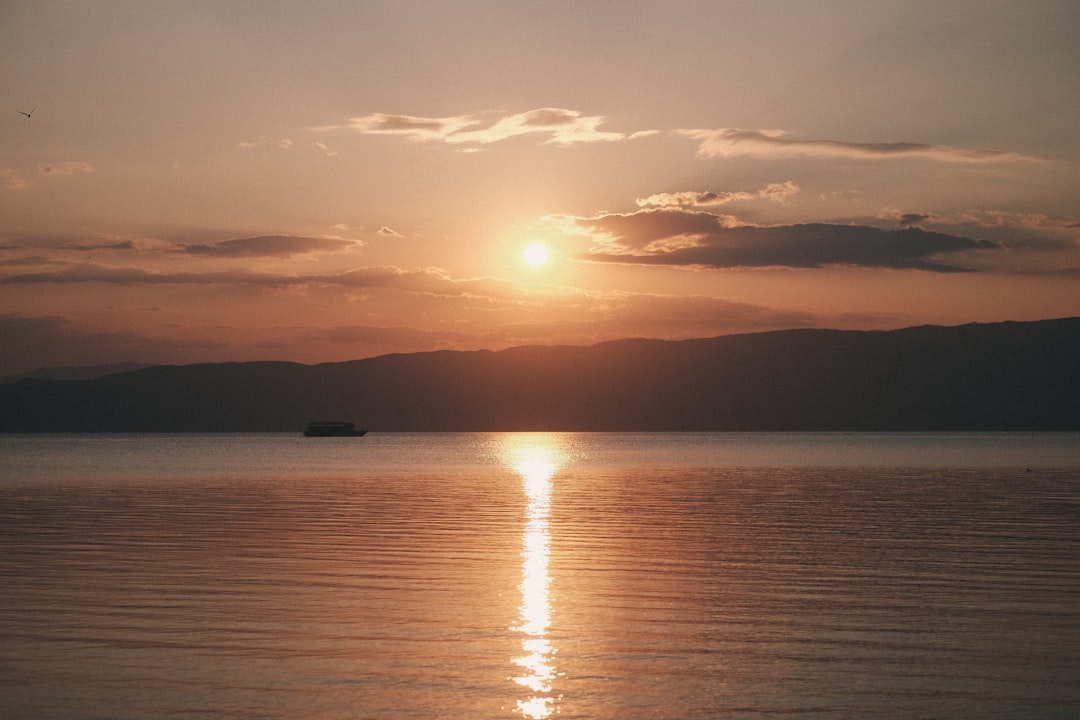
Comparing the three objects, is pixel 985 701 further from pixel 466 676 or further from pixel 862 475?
pixel 862 475

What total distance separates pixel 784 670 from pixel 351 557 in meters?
18.8

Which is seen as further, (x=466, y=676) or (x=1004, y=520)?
(x=1004, y=520)

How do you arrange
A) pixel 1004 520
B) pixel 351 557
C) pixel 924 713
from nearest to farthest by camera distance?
pixel 924 713
pixel 351 557
pixel 1004 520

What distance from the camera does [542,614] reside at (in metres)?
24.0

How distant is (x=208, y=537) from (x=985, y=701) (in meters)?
30.4

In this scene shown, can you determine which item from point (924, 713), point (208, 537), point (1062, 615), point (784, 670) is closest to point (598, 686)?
point (784, 670)

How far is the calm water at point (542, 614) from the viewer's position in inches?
664

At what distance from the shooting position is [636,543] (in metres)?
38.2

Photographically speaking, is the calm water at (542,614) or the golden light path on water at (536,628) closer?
the golden light path on water at (536,628)

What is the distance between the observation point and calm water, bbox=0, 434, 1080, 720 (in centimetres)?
1688

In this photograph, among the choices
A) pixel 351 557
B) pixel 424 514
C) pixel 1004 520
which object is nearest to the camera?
pixel 351 557

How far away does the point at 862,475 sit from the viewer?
92.6 metres

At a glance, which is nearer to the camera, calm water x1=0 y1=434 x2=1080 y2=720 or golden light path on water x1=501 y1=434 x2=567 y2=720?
golden light path on water x1=501 y1=434 x2=567 y2=720

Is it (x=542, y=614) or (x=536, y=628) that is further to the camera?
(x=542, y=614)
